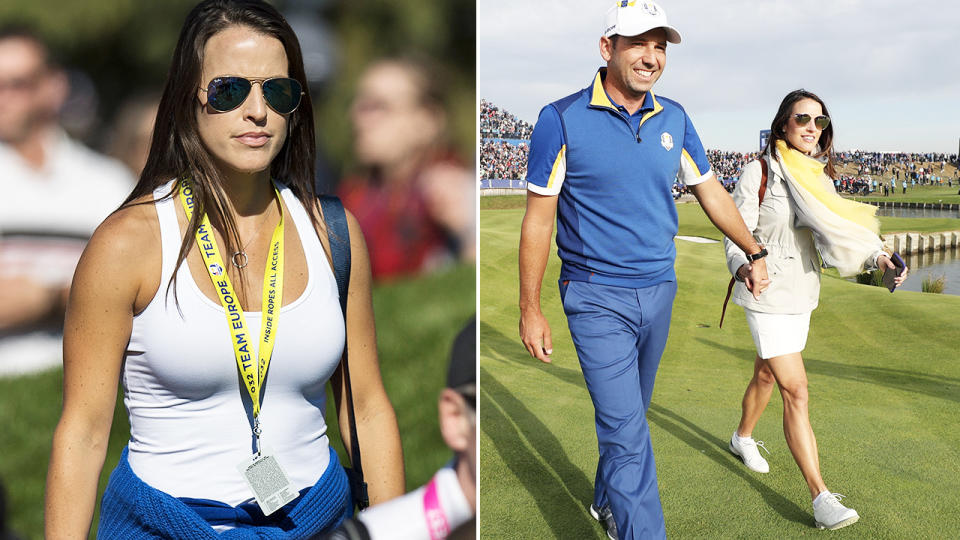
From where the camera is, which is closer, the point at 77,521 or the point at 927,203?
the point at 77,521

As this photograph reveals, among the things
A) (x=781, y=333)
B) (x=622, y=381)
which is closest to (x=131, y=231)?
(x=622, y=381)

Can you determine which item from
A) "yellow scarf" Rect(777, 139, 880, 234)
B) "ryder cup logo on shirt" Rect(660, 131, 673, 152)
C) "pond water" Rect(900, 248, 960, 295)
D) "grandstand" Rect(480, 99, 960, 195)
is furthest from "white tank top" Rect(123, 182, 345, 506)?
"grandstand" Rect(480, 99, 960, 195)

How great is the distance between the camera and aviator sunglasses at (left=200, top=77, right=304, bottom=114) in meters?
1.32

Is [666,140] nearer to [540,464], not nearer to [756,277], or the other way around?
[756,277]

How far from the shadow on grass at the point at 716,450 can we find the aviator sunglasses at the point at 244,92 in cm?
324

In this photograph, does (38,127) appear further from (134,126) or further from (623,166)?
(623,166)

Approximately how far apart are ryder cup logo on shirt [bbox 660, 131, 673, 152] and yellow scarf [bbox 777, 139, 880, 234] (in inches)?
36.7

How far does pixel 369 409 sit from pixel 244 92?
0.67m

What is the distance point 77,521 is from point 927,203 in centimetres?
6607

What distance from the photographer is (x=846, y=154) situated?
323 feet

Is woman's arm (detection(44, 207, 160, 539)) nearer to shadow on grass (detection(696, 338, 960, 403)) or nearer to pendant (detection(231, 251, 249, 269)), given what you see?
pendant (detection(231, 251, 249, 269))

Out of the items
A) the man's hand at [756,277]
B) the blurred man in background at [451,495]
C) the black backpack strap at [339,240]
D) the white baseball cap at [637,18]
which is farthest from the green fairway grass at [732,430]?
the black backpack strap at [339,240]

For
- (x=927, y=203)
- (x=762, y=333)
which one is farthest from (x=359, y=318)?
(x=927, y=203)

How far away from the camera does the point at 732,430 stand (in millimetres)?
5129
